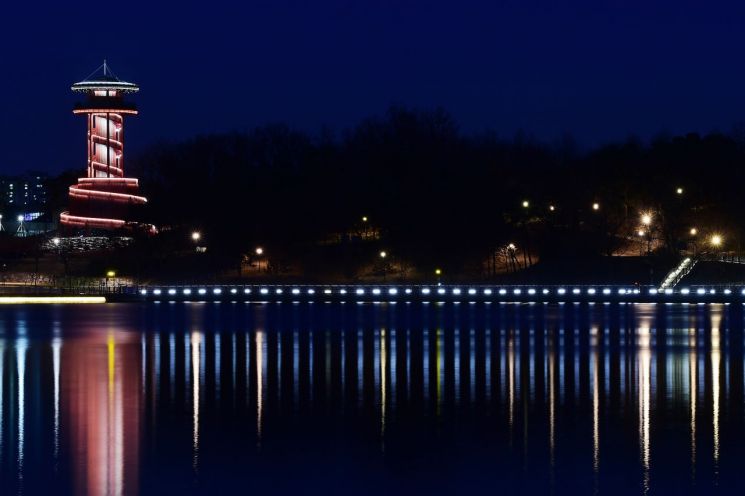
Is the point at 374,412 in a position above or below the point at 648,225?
below

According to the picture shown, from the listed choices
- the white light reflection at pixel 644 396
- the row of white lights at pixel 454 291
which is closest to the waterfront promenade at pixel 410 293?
the row of white lights at pixel 454 291

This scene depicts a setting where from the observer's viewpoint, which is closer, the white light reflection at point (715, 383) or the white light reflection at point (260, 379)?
the white light reflection at point (715, 383)

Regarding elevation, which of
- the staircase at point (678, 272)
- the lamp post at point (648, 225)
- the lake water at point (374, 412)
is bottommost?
the lake water at point (374, 412)

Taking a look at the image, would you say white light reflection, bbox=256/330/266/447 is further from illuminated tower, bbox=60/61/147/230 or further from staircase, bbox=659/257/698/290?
illuminated tower, bbox=60/61/147/230

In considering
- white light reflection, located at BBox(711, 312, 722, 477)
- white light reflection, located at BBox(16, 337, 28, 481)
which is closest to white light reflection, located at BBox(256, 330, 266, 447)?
white light reflection, located at BBox(16, 337, 28, 481)

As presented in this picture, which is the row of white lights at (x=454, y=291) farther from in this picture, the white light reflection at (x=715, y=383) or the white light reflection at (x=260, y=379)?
the white light reflection at (x=260, y=379)

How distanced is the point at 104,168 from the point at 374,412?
8408 centimetres

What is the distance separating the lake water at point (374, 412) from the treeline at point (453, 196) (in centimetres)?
4279

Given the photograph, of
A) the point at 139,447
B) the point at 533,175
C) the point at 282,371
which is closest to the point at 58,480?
the point at 139,447

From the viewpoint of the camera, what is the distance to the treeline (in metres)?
90.4

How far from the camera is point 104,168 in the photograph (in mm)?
106875

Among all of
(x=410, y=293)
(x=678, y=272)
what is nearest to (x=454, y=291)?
(x=410, y=293)

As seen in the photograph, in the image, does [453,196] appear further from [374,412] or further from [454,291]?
[374,412]

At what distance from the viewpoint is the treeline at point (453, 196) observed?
297 ft
